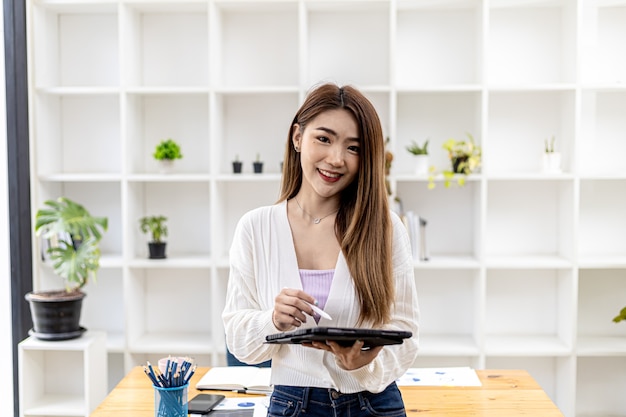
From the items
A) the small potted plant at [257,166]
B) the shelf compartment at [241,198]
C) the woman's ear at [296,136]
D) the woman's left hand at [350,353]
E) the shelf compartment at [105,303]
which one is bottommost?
the shelf compartment at [105,303]

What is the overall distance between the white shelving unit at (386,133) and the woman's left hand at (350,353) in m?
2.10

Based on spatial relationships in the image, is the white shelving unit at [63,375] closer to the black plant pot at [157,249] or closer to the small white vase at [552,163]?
the black plant pot at [157,249]

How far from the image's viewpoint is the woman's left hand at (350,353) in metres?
1.53

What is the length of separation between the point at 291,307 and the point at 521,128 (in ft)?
8.66

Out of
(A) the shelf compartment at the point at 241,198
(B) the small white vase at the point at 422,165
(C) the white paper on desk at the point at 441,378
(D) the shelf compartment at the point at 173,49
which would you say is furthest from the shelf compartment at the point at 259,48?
(C) the white paper on desk at the point at 441,378

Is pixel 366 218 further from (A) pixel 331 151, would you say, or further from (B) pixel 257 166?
(B) pixel 257 166

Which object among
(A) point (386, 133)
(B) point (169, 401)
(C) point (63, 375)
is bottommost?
(C) point (63, 375)

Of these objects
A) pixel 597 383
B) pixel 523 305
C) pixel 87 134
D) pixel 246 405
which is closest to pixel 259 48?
pixel 87 134

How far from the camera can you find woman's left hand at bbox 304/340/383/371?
1.53 metres

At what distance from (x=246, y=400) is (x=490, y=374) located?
0.88m

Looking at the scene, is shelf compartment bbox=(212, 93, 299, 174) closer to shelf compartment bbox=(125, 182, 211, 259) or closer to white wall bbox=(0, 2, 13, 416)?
shelf compartment bbox=(125, 182, 211, 259)

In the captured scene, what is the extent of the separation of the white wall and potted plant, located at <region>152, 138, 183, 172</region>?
0.76 metres

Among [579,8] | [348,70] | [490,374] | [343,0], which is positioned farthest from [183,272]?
[579,8]

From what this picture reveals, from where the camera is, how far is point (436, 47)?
12.5 feet
